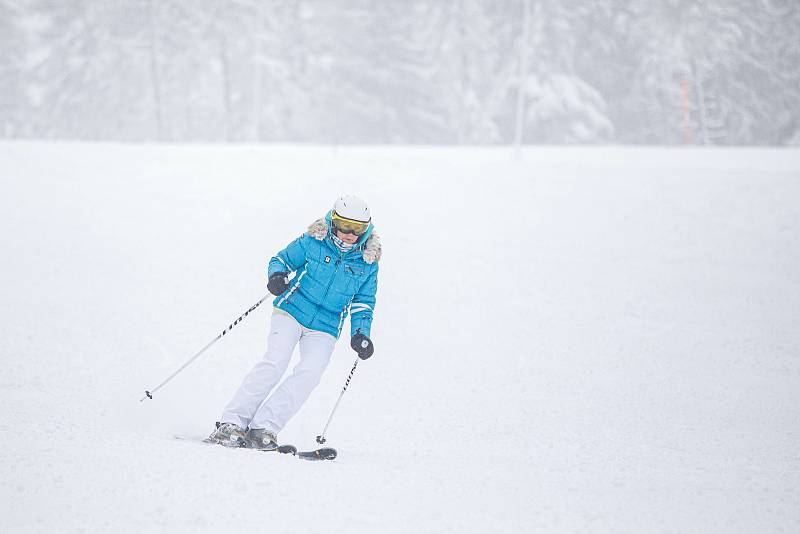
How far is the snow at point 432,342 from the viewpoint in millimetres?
3828

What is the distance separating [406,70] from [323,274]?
116 feet

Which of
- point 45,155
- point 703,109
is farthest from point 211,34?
point 703,109

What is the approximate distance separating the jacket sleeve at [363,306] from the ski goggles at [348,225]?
0.37 metres

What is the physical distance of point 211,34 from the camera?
34125 mm

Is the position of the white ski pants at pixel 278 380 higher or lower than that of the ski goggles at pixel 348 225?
lower

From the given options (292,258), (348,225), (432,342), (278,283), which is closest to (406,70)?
(432,342)

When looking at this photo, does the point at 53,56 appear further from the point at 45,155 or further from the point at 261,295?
the point at 261,295

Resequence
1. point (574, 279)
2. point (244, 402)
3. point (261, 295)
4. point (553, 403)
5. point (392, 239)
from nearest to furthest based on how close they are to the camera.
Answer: point (244, 402) → point (553, 403) → point (261, 295) → point (574, 279) → point (392, 239)

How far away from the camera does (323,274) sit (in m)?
5.11

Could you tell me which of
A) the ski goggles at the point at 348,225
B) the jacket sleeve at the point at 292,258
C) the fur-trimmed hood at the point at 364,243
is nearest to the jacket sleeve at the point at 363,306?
the fur-trimmed hood at the point at 364,243

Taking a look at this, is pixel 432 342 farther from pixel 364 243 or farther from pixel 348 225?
pixel 348 225

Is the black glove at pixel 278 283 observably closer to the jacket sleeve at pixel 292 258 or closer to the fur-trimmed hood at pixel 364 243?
the jacket sleeve at pixel 292 258

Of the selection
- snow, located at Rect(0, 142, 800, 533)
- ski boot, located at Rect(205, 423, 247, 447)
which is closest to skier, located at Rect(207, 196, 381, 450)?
ski boot, located at Rect(205, 423, 247, 447)

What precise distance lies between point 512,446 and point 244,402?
7.69ft
